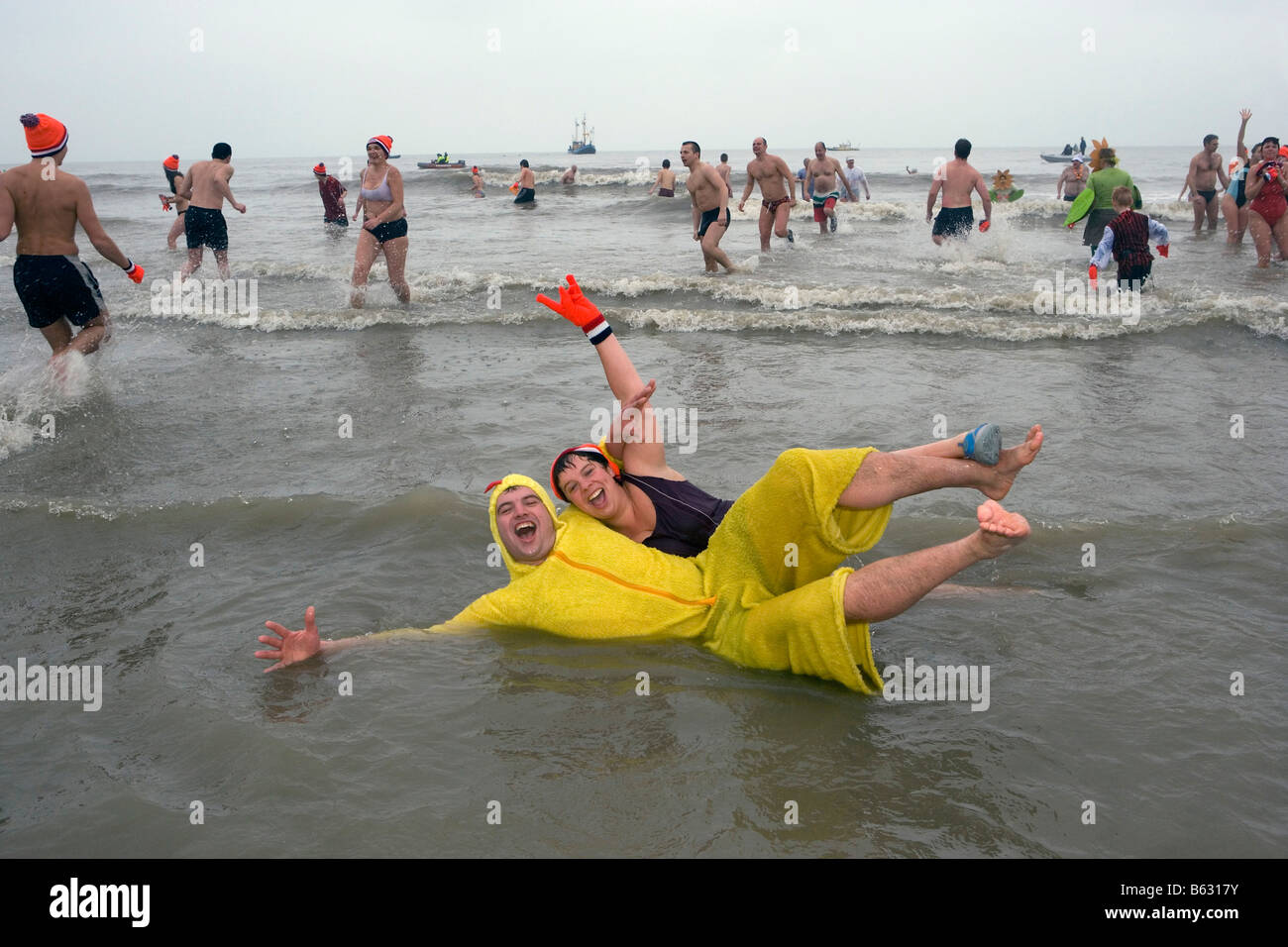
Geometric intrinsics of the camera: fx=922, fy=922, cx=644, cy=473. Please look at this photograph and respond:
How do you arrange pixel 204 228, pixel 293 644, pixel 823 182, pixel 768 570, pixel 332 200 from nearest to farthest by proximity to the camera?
pixel 768 570 → pixel 293 644 → pixel 204 228 → pixel 823 182 → pixel 332 200

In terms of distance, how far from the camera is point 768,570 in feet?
11.5

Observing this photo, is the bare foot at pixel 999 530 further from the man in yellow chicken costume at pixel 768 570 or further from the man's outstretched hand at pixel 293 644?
the man's outstretched hand at pixel 293 644

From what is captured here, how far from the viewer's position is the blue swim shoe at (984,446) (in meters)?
3.23

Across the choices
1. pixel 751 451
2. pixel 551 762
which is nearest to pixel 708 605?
pixel 551 762

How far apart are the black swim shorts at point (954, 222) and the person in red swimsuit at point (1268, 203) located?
3768mm

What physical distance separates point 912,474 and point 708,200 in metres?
10.9

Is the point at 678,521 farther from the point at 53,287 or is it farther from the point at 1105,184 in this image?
the point at 1105,184

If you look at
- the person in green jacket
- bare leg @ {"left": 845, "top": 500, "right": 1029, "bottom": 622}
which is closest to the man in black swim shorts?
the person in green jacket

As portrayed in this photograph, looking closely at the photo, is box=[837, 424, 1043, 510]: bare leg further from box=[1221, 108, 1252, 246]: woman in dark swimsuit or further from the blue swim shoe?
box=[1221, 108, 1252, 246]: woman in dark swimsuit

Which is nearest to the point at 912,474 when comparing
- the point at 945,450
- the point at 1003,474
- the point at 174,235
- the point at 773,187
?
the point at 945,450

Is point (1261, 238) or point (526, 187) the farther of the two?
point (526, 187)

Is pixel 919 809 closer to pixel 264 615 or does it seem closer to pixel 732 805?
pixel 732 805

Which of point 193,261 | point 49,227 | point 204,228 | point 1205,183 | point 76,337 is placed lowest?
point 76,337

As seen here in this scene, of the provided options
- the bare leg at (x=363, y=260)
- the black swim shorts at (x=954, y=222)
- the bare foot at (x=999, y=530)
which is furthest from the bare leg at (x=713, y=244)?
the bare foot at (x=999, y=530)
